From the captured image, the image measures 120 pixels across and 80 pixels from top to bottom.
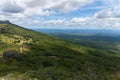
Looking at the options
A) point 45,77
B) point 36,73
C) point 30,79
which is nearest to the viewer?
point 30,79

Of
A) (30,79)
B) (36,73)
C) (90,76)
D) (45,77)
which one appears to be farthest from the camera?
(36,73)

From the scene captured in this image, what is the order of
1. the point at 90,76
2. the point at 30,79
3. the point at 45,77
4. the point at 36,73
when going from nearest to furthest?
the point at 90,76 → the point at 30,79 → the point at 45,77 → the point at 36,73

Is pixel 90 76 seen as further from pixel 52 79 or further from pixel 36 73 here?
pixel 36 73

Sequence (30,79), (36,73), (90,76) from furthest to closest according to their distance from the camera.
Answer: (36,73) < (30,79) < (90,76)


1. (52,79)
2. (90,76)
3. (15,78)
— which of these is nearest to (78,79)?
(90,76)

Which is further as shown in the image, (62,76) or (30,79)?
(62,76)

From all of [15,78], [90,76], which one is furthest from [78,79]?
[15,78]

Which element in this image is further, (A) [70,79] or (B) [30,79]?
(A) [70,79]

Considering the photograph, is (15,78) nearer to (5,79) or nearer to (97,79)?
(5,79)
